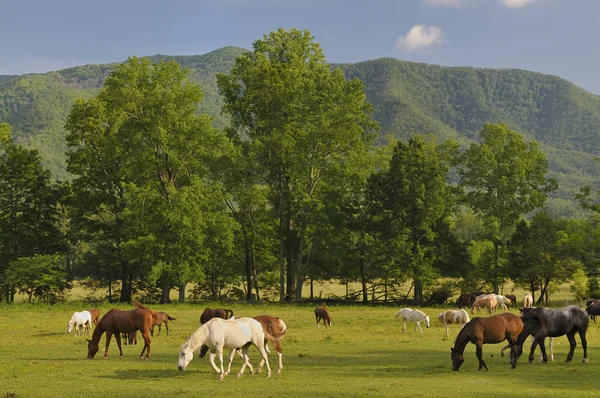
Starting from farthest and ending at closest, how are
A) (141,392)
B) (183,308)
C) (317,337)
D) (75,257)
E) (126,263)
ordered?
(75,257) → (126,263) → (183,308) → (317,337) → (141,392)

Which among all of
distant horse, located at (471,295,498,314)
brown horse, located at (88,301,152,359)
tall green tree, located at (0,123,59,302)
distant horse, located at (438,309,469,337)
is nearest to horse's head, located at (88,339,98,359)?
brown horse, located at (88,301,152,359)

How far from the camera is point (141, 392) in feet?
52.4

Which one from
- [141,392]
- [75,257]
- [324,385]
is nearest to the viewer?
[141,392]

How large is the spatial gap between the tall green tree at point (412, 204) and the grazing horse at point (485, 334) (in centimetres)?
3511

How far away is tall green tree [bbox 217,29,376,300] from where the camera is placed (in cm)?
5712

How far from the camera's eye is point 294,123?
57.3 meters

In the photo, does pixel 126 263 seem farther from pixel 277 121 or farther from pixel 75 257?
pixel 75 257

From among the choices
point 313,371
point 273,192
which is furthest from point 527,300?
point 313,371

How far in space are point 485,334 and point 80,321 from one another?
68.4ft

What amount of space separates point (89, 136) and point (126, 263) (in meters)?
12.5

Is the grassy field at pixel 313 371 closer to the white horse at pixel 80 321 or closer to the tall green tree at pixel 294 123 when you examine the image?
the white horse at pixel 80 321

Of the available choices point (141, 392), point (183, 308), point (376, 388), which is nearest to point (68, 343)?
point (141, 392)

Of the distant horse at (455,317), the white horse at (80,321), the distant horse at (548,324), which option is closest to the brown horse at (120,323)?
the white horse at (80,321)

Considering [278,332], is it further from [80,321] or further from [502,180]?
[502,180]
